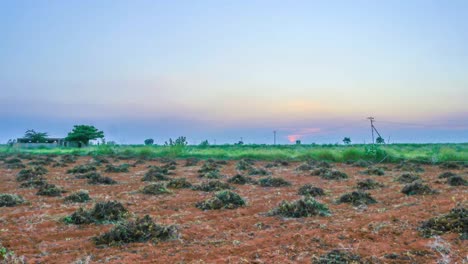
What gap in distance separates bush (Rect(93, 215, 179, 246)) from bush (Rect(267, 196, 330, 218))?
278 centimetres

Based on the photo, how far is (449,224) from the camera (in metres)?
7.07

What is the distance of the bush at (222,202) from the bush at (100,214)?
6.39ft

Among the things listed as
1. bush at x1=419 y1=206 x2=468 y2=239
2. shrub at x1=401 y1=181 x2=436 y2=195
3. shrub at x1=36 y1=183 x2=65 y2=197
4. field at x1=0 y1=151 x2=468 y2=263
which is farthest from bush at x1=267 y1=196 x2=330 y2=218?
shrub at x1=36 y1=183 x2=65 y2=197

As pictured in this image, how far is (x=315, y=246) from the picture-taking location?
6.21 metres

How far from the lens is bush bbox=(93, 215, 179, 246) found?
257 inches

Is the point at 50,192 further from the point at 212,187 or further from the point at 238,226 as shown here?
the point at 238,226

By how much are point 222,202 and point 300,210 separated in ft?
7.05

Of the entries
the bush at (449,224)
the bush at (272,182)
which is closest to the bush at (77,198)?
the bush at (272,182)

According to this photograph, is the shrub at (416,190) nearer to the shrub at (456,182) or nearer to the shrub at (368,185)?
the shrub at (368,185)

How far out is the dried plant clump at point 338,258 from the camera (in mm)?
5352

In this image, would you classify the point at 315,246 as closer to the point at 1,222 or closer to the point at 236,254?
the point at 236,254

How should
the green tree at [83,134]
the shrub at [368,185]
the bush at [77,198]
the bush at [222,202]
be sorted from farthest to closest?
the green tree at [83,134] < the shrub at [368,185] < the bush at [77,198] < the bush at [222,202]

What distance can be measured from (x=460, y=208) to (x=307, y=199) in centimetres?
314

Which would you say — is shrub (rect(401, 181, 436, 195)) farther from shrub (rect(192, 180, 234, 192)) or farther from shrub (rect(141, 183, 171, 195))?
shrub (rect(141, 183, 171, 195))
